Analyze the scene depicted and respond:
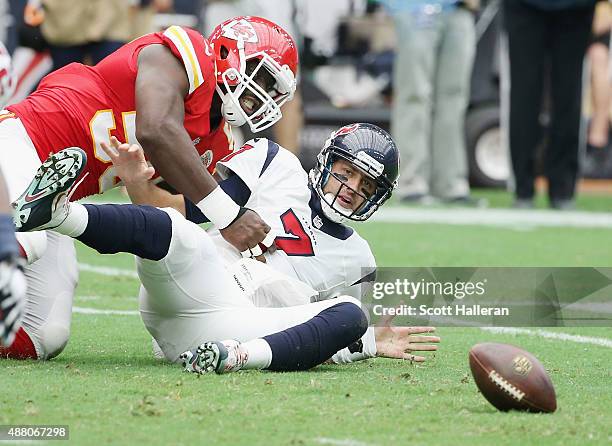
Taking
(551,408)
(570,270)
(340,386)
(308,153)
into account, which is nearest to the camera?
(551,408)

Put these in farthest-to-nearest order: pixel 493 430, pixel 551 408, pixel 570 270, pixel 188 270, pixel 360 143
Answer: pixel 570 270 → pixel 360 143 → pixel 188 270 → pixel 551 408 → pixel 493 430

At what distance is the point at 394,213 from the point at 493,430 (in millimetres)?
6637

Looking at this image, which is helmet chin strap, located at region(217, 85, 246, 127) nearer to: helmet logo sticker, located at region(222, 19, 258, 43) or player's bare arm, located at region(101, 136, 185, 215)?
helmet logo sticker, located at region(222, 19, 258, 43)

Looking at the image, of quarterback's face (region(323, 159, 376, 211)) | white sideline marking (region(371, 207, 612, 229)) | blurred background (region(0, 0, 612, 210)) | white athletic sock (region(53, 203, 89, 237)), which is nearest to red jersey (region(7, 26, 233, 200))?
quarterback's face (region(323, 159, 376, 211))

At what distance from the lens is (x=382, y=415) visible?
3.54 m

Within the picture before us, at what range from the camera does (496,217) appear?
9.81 m

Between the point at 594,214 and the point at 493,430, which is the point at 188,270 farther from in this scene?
the point at 594,214

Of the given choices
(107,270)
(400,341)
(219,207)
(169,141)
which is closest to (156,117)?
(169,141)

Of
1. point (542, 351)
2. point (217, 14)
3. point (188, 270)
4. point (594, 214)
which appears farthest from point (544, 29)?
point (188, 270)

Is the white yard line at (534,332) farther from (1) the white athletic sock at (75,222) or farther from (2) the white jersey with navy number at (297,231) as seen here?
(1) the white athletic sock at (75,222)

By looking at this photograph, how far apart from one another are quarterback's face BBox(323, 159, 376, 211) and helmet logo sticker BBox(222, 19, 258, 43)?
0.60 metres

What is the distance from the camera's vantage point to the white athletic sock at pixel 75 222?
3986mm

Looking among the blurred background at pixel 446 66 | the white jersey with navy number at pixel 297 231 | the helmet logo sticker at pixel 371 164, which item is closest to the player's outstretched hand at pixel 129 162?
the white jersey with navy number at pixel 297 231

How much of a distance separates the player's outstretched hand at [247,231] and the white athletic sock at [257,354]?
430 mm
